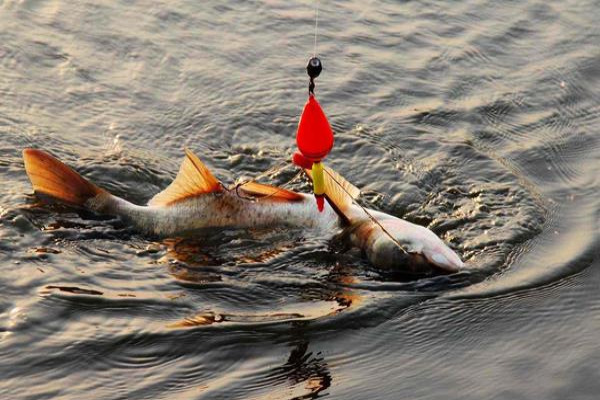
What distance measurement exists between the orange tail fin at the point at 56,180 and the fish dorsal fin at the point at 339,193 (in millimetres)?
1441

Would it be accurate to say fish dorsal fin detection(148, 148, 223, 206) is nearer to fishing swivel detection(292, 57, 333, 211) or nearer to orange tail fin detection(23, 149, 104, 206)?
orange tail fin detection(23, 149, 104, 206)

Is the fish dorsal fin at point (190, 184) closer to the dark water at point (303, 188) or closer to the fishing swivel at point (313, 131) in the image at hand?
the dark water at point (303, 188)

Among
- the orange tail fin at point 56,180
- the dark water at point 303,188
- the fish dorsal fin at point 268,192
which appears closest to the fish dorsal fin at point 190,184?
the fish dorsal fin at point 268,192

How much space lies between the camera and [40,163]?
614 centimetres

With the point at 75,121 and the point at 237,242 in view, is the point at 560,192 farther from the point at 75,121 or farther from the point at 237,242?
the point at 75,121

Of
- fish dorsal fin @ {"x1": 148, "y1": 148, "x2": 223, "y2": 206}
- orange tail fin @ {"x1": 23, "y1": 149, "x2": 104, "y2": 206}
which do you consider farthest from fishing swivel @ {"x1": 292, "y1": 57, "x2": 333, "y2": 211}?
orange tail fin @ {"x1": 23, "y1": 149, "x2": 104, "y2": 206}

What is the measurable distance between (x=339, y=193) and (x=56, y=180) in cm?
173

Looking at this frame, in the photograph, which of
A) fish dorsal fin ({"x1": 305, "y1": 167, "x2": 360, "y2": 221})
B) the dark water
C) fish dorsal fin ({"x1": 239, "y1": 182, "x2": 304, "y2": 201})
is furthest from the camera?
fish dorsal fin ({"x1": 239, "y1": 182, "x2": 304, "y2": 201})

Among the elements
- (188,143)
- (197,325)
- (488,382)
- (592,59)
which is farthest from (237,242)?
(592,59)

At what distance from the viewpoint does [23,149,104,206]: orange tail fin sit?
20.1 ft

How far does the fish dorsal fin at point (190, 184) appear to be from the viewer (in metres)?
6.03

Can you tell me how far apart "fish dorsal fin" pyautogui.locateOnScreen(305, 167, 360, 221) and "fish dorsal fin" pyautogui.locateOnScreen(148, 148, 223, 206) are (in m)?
0.65

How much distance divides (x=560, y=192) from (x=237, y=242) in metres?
2.16

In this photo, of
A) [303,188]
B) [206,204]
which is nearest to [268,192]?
[206,204]
